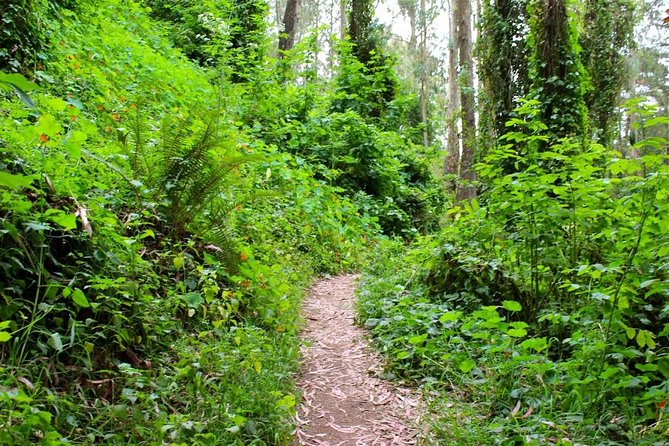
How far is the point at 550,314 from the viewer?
360cm

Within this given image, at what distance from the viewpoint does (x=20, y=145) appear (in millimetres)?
3207

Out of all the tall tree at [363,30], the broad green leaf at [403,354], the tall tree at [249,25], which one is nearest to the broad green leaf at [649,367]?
the broad green leaf at [403,354]

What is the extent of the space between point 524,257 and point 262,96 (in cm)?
866

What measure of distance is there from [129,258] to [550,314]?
340 cm

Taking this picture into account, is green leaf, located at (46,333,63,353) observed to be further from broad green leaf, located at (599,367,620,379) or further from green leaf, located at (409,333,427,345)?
broad green leaf, located at (599,367,620,379)

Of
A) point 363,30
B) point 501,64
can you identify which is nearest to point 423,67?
point 363,30

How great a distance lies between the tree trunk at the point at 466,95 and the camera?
13.2 m

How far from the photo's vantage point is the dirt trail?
3.14 metres

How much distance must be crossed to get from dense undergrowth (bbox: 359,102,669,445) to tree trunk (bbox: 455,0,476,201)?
8.60 meters

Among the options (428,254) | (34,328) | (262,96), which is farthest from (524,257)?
(262,96)

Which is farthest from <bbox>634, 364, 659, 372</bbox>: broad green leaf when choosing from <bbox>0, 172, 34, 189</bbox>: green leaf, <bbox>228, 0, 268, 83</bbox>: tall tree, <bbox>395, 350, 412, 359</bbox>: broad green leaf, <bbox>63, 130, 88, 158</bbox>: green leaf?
<bbox>228, 0, 268, 83</bbox>: tall tree

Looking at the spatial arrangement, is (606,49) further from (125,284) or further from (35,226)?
(35,226)

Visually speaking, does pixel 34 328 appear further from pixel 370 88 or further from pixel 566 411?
pixel 370 88

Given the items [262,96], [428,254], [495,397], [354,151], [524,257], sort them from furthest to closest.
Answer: [354,151] → [262,96] → [428,254] → [524,257] → [495,397]
